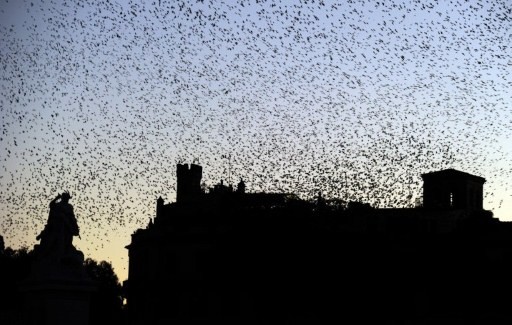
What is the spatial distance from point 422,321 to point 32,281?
58466 mm

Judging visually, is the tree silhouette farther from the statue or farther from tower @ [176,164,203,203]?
the statue

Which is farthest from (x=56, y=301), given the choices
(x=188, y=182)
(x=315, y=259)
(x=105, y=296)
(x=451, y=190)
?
(x=105, y=296)

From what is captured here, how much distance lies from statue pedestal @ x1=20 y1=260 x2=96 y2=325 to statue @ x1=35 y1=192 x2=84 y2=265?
42 centimetres

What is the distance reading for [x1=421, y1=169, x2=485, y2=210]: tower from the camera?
10388 centimetres

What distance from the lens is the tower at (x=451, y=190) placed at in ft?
341

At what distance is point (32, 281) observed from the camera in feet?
93.7

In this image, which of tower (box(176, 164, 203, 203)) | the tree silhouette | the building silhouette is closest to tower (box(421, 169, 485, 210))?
the building silhouette

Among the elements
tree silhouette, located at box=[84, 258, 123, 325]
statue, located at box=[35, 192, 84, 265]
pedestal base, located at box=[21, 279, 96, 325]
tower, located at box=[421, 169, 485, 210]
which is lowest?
pedestal base, located at box=[21, 279, 96, 325]

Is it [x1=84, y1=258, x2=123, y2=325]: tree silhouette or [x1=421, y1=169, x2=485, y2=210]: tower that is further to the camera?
[x1=84, y1=258, x2=123, y2=325]: tree silhouette

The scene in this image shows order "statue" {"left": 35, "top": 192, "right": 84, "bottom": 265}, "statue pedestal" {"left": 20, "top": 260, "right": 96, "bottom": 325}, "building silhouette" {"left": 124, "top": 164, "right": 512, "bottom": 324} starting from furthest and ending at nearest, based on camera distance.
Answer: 1. "building silhouette" {"left": 124, "top": 164, "right": 512, "bottom": 324}
2. "statue" {"left": 35, "top": 192, "right": 84, "bottom": 265}
3. "statue pedestal" {"left": 20, "top": 260, "right": 96, "bottom": 325}

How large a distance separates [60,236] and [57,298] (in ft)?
4.88

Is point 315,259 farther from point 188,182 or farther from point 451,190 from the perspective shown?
point 188,182

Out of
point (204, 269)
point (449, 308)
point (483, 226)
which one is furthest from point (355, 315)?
point (204, 269)

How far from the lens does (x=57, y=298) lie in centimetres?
2833
